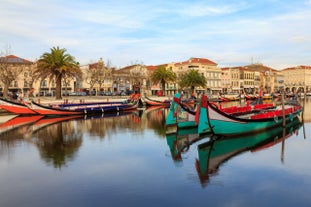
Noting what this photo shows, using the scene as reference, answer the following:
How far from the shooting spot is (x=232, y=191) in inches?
410

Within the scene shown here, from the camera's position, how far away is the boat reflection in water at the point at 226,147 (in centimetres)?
1338

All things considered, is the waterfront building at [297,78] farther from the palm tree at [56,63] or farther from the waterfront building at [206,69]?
the palm tree at [56,63]

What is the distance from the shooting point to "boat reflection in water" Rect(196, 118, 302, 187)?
13.4 m

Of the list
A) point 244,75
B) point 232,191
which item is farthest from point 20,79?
point 244,75

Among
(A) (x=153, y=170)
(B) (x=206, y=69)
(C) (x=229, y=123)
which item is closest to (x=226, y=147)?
(C) (x=229, y=123)

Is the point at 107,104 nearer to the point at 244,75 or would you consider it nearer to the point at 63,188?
the point at 63,188

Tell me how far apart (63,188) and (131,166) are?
3.57m

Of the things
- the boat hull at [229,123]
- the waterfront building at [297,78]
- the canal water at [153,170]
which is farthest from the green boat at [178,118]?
the waterfront building at [297,78]

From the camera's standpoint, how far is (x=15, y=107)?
34938mm

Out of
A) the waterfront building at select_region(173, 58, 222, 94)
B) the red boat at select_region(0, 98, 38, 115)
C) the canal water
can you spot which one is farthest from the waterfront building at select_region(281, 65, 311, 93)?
the canal water

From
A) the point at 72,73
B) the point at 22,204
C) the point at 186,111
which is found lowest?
the point at 22,204

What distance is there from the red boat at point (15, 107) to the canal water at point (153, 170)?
1390 centimetres

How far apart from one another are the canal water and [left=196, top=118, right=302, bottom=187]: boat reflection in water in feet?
0.14

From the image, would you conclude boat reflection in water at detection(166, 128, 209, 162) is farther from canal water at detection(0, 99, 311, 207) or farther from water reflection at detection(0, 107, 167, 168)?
water reflection at detection(0, 107, 167, 168)
